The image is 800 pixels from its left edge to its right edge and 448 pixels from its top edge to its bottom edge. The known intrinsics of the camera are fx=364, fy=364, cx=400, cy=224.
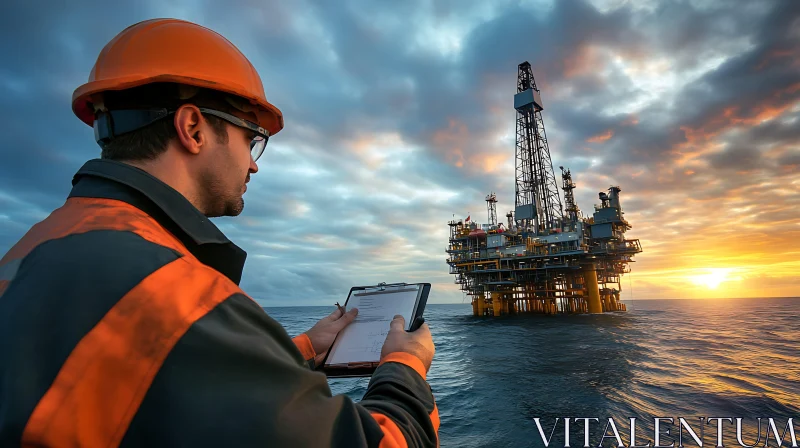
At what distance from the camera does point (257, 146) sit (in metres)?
1.98

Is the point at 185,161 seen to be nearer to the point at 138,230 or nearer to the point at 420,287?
the point at 138,230

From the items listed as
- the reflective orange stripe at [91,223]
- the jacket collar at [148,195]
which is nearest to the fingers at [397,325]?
the jacket collar at [148,195]

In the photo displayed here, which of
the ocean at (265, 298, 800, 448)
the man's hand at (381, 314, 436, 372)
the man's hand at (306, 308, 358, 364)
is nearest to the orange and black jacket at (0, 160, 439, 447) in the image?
the man's hand at (381, 314, 436, 372)

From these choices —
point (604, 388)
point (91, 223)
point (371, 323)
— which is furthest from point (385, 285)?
point (604, 388)

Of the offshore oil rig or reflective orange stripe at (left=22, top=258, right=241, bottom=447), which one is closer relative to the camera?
reflective orange stripe at (left=22, top=258, right=241, bottom=447)

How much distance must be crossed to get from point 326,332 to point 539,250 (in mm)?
45032

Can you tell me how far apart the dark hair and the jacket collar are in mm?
186

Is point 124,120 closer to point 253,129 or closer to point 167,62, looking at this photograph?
point 167,62

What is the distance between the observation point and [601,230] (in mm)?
40875

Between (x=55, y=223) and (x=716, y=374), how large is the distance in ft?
66.2

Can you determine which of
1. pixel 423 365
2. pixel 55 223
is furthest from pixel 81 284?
pixel 423 365

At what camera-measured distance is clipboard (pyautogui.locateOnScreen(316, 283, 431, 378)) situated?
2.39 meters

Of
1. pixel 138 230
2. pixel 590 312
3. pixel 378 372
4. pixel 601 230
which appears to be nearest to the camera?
pixel 138 230

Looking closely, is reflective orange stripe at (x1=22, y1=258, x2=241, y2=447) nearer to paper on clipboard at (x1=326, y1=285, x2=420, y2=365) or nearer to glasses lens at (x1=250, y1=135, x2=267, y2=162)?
glasses lens at (x1=250, y1=135, x2=267, y2=162)
